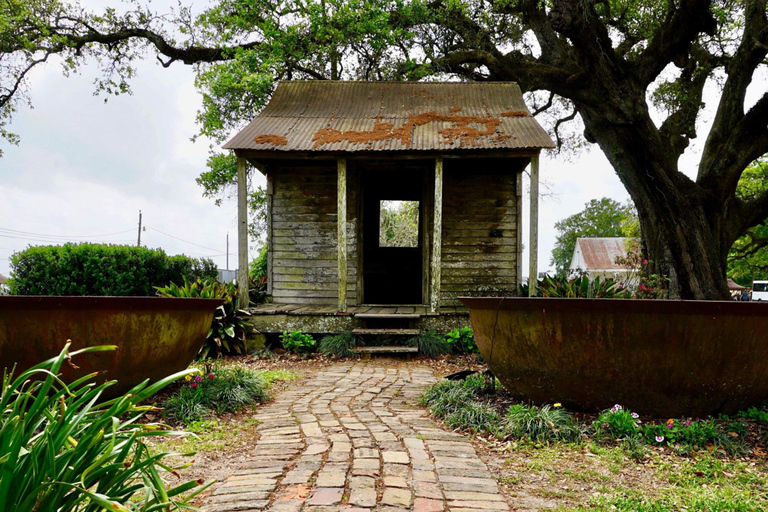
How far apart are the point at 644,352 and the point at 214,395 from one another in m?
3.52

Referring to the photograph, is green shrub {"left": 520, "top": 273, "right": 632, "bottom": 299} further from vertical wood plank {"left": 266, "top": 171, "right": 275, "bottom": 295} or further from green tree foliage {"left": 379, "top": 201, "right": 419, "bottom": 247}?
green tree foliage {"left": 379, "top": 201, "right": 419, "bottom": 247}

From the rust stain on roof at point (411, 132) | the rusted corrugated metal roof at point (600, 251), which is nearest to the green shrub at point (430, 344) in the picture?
the rust stain on roof at point (411, 132)

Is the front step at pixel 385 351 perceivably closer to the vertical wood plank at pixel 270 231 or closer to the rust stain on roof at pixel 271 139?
the vertical wood plank at pixel 270 231

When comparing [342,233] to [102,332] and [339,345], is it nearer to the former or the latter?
[339,345]

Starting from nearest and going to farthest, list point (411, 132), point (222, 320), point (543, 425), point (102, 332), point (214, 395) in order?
point (543, 425) < point (102, 332) < point (214, 395) < point (222, 320) < point (411, 132)

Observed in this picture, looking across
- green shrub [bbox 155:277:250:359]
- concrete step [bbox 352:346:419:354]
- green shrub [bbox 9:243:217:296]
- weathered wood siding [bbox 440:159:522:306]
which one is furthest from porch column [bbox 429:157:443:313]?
green shrub [bbox 9:243:217:296]

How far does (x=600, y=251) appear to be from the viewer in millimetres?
43031

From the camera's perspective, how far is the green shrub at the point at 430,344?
7656 millimetres

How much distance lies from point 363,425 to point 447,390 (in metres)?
1.21

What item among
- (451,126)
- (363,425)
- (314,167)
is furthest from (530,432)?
(314,167)

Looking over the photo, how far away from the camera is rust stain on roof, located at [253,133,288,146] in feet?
26.9

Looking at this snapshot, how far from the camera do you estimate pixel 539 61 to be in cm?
1278

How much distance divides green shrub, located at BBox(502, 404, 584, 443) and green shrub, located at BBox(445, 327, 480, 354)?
4.12m

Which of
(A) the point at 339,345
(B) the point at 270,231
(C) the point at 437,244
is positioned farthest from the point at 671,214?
(B) the point at 270,231
